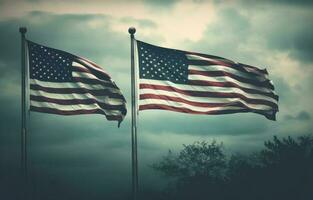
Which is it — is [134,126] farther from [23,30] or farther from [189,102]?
[23,30]

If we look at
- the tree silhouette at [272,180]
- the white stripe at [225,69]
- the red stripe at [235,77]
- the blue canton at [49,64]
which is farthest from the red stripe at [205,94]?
the tree silhouette at [272,180]

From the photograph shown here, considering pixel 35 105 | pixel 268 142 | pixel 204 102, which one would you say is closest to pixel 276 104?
pixel 204 102

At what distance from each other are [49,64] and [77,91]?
5.04 ft

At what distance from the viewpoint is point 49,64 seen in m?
23.6

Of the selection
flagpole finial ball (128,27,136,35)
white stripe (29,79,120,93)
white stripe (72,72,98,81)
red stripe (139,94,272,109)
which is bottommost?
red stripe (139,94,272,109)

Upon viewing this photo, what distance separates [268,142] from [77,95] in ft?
129

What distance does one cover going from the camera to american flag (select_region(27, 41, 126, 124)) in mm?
22891

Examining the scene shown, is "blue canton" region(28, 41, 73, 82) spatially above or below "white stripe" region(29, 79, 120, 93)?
above

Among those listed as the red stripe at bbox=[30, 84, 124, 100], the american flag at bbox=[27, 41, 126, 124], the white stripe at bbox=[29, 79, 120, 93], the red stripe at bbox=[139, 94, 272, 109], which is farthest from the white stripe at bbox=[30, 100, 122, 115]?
the red stripe at bbox=[139, 94, 272, 109]

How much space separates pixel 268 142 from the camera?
196ft

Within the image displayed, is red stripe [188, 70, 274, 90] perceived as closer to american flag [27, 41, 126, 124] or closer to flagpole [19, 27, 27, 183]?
american flag [27, 41, 126, 124]

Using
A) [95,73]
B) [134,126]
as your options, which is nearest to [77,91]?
[95,73]

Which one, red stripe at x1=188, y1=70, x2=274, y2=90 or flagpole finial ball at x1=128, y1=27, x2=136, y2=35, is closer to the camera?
→ red stripe at x1=188, y1=70, x2=274, y2=90

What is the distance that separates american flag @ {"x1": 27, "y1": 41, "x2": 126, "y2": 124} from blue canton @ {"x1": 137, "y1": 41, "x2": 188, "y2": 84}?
4.91 ft
